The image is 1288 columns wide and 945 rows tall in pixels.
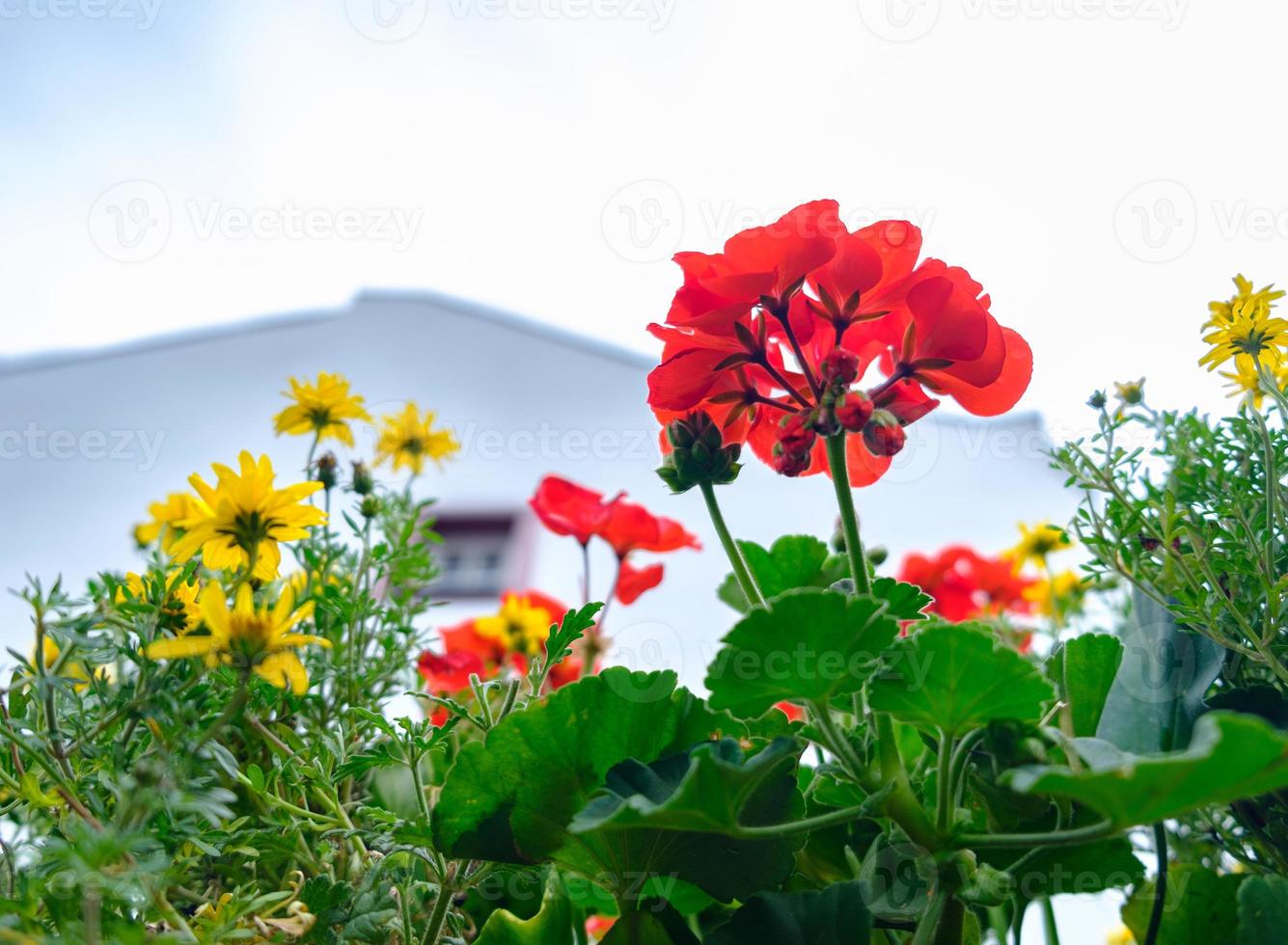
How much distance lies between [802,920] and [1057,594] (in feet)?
1.93

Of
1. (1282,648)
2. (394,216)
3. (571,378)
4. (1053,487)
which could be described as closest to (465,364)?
(571,378)

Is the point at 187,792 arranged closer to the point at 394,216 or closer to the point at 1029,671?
the point at 1029,671

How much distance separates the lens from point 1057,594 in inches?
33.2

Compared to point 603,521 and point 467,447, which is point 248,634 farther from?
point 467,447

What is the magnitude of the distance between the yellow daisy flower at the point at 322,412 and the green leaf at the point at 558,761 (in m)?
0.31

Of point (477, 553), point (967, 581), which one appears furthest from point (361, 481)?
point (477, 553)

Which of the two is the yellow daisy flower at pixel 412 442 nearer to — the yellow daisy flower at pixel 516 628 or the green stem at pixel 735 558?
the yellow daisy flower at pixel 516 628

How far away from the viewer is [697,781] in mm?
290

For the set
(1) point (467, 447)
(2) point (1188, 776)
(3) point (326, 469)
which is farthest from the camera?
(1) point (467, 447)

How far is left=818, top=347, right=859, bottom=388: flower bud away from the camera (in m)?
0.36

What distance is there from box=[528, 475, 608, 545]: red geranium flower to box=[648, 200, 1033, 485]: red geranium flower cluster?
26 centimetres

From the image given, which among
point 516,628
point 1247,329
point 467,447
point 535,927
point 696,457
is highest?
point 467,447

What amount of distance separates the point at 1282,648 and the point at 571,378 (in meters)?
2.36

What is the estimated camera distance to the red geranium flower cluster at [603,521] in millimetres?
661
